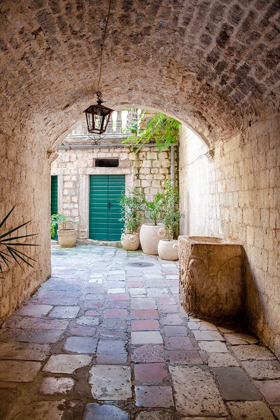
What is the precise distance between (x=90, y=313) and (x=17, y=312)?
920 mm

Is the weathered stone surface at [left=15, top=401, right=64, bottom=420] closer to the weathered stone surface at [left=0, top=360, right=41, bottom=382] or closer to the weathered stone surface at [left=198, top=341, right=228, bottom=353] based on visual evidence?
the weathered stone surface at [left=0, top=360, right=41, bottom=382]

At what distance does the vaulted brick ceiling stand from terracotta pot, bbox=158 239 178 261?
333 centimetres

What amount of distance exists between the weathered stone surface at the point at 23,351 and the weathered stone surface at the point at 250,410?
1.65 metres

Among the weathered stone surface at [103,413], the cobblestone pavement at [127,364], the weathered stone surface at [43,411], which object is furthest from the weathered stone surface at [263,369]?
the weathered stone surface at [43,411]

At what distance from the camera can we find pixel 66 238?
9070mm

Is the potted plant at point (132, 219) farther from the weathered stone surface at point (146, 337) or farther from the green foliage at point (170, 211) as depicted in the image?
the weathered stone surface at point (146, 337)

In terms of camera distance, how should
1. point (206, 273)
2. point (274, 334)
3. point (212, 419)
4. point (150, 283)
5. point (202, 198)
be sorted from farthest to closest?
point (202, 198) → point (150, 283) → point (206, 273) → point (274, 334) → point (212, 419)

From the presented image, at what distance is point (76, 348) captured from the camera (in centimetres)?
284

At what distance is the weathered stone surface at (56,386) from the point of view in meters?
2.18

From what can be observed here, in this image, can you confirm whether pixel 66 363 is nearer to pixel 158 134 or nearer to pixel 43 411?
pixel 43 411

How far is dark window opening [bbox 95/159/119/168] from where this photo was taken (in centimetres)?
980

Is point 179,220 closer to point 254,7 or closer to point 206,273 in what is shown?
point 206,273

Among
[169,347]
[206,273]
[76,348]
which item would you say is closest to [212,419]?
[169,347]

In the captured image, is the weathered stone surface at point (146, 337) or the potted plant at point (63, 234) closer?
the weathered stone surface at point (146, 337)
